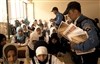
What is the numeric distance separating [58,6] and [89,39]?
11896 millimetres

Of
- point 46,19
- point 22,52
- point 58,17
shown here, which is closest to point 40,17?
point 46,19

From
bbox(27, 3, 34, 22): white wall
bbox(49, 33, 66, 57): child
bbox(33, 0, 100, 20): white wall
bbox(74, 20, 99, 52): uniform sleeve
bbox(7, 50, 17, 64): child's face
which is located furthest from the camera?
bbox(33, 0, 100, 20): white wall

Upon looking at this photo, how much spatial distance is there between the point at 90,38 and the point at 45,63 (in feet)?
3.30

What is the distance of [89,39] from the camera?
179 centimetres

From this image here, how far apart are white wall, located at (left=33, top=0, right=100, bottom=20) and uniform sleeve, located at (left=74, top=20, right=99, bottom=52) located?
11674mm

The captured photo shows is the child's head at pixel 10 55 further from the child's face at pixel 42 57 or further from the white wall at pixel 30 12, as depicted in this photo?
the white wall at pixel 30 12

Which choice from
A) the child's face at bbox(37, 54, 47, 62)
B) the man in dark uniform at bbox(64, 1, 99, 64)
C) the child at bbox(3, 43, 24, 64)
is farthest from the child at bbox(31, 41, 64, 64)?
the man in dark uniform at bbox(64, 1, 99, 64)

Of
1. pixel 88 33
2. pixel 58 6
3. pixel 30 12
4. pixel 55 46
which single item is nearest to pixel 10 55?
pixel 88 33

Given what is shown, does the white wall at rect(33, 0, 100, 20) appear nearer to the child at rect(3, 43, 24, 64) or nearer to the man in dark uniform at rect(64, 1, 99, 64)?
the child at rect(3, 43, 24, 64)

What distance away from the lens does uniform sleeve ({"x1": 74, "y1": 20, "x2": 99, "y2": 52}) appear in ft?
5.89

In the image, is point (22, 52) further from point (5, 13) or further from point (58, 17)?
point (58, 17)

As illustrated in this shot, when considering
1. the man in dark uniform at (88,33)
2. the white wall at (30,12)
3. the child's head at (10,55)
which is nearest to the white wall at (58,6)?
the white wall at (30,12)

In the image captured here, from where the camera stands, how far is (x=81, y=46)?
1844mm

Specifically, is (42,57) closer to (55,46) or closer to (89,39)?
(89,39)
